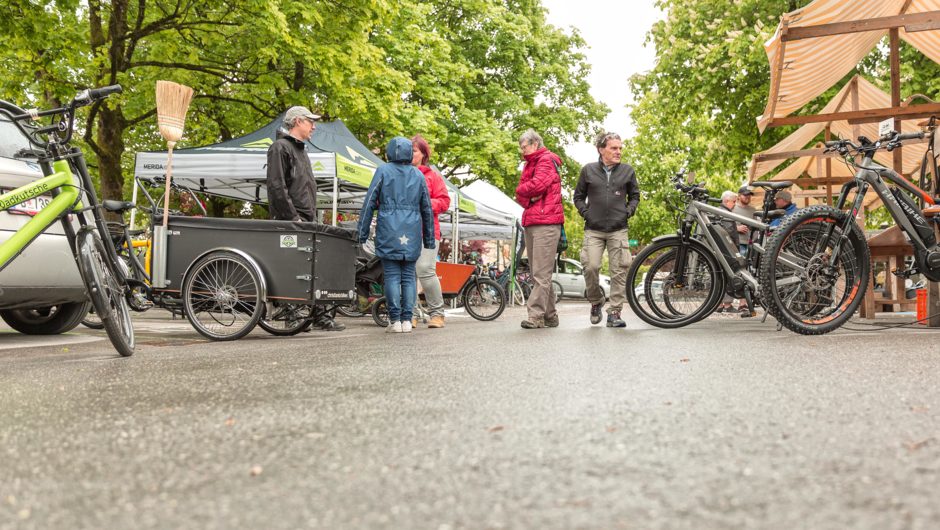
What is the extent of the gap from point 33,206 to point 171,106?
472 centimetres

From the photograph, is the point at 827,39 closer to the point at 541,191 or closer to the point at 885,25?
the point at 885,25

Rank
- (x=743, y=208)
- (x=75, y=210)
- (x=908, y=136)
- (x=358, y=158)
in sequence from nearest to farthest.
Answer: (x=75, y=210) < (x=908, y=136) < (x=743, y=208) < (x=358, y=158)

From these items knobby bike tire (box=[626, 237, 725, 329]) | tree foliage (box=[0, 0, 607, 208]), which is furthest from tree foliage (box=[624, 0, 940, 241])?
knobby bike tire (box=[626, 237, 725, 329])

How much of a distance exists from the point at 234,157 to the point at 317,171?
4.88ft

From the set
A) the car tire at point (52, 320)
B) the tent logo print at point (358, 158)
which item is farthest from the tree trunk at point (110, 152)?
the car tire at point (52, 320)

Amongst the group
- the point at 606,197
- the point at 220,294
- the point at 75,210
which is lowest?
the point at 220,294

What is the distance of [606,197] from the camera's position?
26.4 feet

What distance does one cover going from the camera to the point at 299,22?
1405 cm

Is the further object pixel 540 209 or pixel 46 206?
pixel 540 209

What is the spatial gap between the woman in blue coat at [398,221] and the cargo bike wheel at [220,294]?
1422mm

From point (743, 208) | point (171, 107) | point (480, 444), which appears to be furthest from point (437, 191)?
Result: point (480, 444)

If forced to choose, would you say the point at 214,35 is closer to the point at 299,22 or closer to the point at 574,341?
the point at 299,22

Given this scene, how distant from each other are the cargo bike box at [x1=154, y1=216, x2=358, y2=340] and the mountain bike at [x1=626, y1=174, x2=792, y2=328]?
2.67 m

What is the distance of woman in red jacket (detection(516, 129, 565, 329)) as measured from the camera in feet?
26.5
